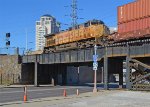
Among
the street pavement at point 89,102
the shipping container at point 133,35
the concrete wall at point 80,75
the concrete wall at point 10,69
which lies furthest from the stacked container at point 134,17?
the concrete wall at point 80,75

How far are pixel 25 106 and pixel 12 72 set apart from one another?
5189 centimetres

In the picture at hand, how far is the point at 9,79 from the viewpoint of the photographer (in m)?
72.0

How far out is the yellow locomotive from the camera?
152 ft

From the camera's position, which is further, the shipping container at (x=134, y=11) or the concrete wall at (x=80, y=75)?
the concrete wall at (x=80, y=75)

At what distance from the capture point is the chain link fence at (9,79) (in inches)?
2761

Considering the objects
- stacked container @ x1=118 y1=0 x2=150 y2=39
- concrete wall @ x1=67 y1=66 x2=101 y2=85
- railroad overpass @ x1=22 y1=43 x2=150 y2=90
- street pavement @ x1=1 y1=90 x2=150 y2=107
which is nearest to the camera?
street pavement @ x1=1 y1=90 x2=150 y2=107

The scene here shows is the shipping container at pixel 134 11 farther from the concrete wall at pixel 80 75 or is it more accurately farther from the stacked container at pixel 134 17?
the concrete wall at pixel 80 75

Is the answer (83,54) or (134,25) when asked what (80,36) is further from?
(134,25)

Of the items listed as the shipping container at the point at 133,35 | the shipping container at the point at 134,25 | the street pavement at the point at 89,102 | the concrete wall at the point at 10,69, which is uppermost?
the shipping container at the point at 134,25

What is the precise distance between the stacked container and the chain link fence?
118 feet

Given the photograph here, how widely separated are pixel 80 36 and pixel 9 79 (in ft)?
92.3

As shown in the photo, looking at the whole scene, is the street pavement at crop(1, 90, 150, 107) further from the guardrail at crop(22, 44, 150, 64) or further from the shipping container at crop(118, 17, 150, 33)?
the guardrail at crop(22, 44, 150, 64)

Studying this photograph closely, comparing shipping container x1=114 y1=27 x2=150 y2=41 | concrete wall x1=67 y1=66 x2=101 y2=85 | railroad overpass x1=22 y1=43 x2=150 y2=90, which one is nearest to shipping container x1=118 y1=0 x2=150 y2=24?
shipping container x1=114 y1=27 x2=150 y2=41

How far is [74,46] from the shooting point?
51.3 meters
